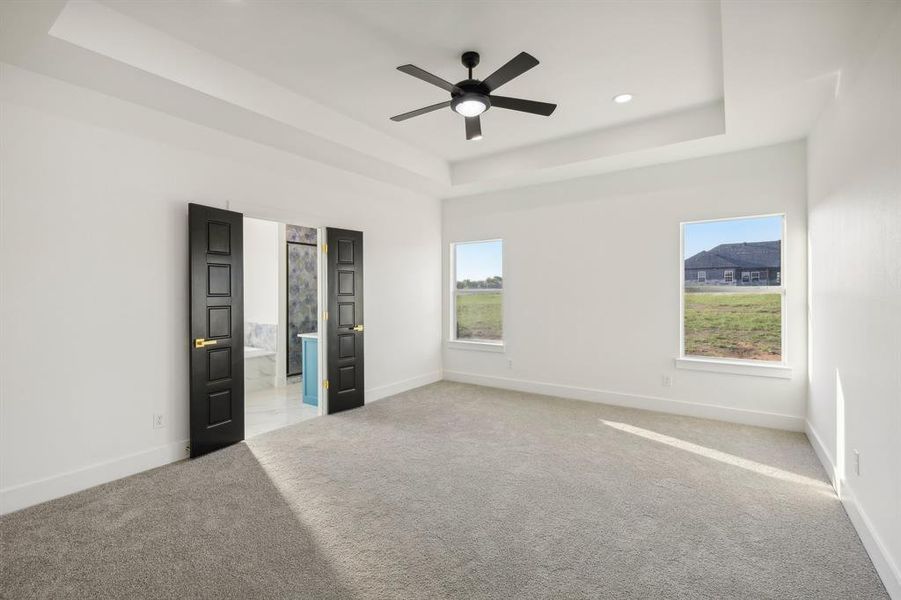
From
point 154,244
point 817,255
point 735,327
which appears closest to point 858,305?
point 817,255

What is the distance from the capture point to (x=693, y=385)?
456 cm

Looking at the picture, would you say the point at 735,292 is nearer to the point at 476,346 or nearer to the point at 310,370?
the point at 476,346

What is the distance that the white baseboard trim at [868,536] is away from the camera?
188 centimetres

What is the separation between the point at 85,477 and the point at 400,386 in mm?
3293

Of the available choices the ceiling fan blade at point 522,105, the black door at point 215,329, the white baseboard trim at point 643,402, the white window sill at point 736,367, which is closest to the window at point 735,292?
the white window sill at point 736,367

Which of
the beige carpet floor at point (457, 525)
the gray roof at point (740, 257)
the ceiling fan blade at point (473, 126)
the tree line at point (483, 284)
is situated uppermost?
the ceiling fan blade at point (473, 126)

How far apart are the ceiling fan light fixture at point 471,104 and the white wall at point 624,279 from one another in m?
2.60

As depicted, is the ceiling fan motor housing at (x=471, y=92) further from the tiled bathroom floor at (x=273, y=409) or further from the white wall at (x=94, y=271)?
the tiled bathroom floor at (x=273, y=409)

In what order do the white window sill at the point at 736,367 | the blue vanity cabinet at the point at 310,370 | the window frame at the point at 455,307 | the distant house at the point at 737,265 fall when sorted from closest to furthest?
the white window sill at the point at 736,367, the distant house at the point at 737,265, the blue vanity cabinet at the point at 310,370, the window frame at the point at 455,307

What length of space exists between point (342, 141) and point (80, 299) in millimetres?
2430

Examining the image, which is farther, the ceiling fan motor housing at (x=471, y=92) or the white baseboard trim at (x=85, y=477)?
the ceiling fan motor housing at (x=471, y=92)

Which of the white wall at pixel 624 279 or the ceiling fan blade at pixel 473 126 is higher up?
the ceiling fan blade at pixel 473 126

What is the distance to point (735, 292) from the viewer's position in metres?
4.43

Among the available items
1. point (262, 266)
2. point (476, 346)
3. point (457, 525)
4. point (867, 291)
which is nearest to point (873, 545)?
point (867, 291)
